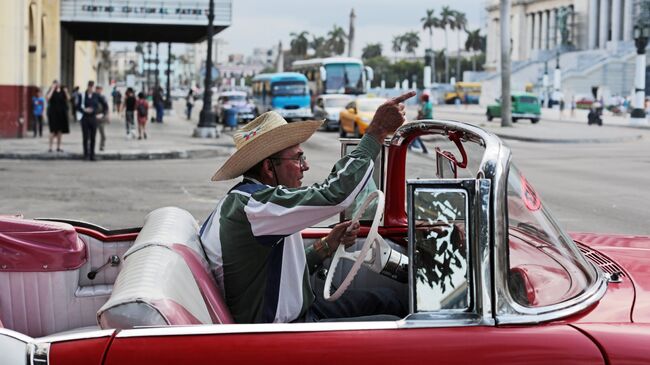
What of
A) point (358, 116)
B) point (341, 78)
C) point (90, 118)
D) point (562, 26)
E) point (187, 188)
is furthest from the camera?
point (562, 26)

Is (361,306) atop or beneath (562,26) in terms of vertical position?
beneath

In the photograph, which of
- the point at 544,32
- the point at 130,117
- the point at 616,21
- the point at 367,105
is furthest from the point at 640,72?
the point at 544,32

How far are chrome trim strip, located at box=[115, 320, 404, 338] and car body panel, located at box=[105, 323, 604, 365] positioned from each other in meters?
0.02

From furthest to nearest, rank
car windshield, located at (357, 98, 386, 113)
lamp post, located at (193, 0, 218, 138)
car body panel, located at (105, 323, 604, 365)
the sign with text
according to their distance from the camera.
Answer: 1. the sign with text
2. car windshield, located at (357, 98, 386, 113)
3. lamp post, located at (193, 0, 218, 138)
4. car body panel, located at (105, 323, 604, 365)

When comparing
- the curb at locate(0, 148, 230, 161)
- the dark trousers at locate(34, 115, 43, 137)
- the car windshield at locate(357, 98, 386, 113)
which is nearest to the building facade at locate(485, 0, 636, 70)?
the car windshield at locate(357, 98, 386, 113)

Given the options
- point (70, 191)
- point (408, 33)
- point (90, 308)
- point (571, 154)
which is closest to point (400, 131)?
point (90, 308)

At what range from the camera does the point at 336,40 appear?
16075 centimetres

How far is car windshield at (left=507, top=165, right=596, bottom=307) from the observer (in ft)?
10.6

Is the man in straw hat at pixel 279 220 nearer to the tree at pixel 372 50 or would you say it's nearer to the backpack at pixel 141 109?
the backpack at pixel 141 109

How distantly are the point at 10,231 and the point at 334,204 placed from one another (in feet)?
4.64

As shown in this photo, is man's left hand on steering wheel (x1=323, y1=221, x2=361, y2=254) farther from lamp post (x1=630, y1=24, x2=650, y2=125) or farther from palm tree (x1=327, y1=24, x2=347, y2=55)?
palm tree (x1=327, y1=24, x2=347, y2=55)

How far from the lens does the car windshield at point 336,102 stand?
41.0 meters

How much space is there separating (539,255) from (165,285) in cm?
129

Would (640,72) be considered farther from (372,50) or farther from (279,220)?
(372,50)
